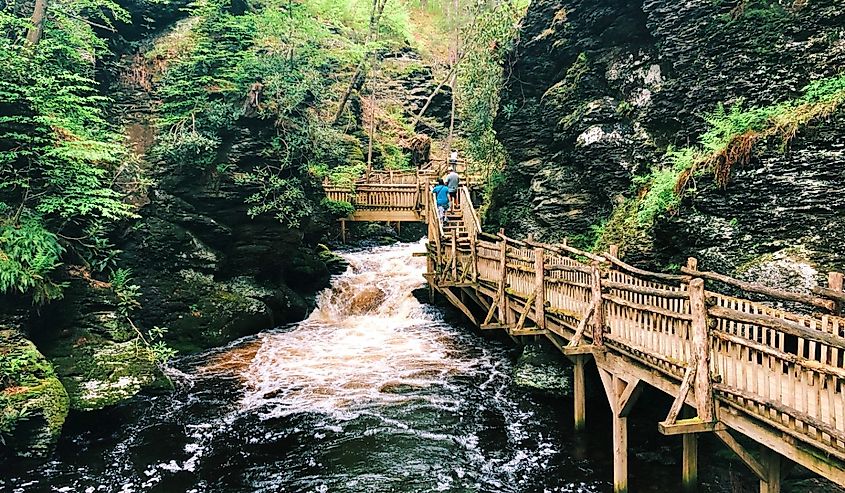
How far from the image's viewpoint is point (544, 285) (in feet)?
35.4

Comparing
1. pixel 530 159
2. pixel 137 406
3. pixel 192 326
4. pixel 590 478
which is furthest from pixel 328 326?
pixel 590 478

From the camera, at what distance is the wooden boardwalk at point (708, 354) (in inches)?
194

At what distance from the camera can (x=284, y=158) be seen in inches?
716

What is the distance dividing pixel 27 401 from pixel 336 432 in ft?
16.1

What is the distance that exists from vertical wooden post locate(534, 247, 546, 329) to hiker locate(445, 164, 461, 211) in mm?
8114

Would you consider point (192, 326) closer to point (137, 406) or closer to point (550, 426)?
point (137, 406)

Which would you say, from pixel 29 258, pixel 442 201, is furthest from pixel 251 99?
pixel 29 258

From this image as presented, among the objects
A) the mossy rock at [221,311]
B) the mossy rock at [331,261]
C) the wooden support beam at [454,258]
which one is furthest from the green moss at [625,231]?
the mossy rock at [331,261]

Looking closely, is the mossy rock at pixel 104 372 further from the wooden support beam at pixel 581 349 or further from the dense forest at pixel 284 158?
the wooden support beam at pixel 581 349

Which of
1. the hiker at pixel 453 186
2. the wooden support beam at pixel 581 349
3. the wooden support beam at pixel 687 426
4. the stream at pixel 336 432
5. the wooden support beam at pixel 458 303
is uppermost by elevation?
the hiker at pixel 453 186

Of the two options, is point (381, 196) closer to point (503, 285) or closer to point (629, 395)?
point (503, 285)

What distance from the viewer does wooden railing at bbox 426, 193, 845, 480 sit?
16.0 feet

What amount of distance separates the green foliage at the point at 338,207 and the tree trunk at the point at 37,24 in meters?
9.47

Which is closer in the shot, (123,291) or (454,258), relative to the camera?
(123,291)
